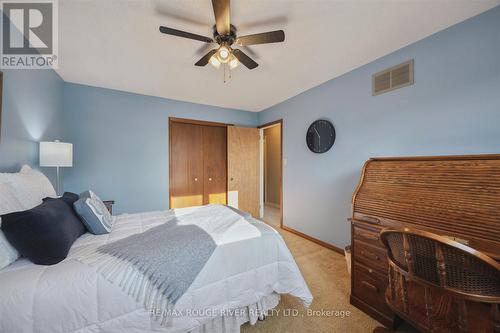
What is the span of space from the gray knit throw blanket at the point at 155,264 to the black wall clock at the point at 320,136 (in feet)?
7.08

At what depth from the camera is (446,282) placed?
81 centimetres

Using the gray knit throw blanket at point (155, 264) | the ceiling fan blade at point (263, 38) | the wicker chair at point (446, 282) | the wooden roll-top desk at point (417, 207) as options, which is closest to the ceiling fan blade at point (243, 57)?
the ceiling fan blade at point (263, 38)

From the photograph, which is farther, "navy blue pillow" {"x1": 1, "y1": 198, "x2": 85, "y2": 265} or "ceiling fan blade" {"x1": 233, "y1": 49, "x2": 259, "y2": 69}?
"ceiling fan blade" {"x1": 233, "y1": 49, "x2": 259, "y2": 69}

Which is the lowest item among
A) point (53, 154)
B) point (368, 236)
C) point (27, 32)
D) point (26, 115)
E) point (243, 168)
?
point (368, 236)

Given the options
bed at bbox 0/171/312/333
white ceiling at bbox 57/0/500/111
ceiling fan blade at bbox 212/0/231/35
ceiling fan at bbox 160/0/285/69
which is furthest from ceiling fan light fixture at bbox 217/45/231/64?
bed at bbox 0/171/312/333

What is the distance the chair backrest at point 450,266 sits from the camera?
0.72m

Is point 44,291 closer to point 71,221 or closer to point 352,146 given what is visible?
point 71,221

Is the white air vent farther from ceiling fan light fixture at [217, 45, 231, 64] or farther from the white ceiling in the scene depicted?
ceiling fan light fixture at [217, 45, 231, 64]

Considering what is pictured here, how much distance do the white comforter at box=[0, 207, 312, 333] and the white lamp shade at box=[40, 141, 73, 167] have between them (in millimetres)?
1122

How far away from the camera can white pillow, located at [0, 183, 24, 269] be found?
3.12 feet

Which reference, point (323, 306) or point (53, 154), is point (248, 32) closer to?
point (53, 154)

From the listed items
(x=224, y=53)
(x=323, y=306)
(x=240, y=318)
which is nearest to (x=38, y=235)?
(x=240, y=318)

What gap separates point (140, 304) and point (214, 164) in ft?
10.00

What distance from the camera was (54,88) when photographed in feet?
7.86
